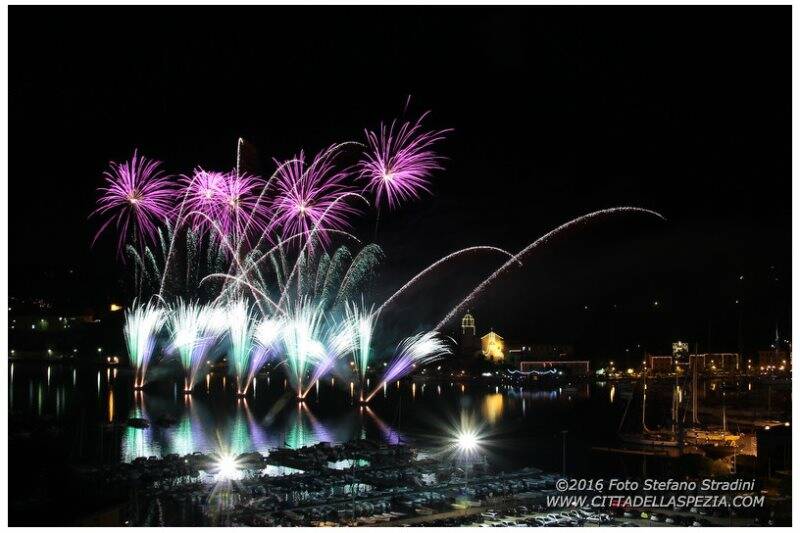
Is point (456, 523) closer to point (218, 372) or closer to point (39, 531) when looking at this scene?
point (39, 531)

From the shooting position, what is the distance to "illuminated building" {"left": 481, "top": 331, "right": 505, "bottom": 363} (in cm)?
4525

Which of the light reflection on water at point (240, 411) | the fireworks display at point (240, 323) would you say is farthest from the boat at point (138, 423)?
the fireworks display at point (240, 323)

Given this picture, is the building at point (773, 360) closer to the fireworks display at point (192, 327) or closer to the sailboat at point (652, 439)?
the sailboat at point (652, 439)

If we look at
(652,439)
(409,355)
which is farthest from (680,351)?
(652,439)

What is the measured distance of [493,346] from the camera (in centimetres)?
4553

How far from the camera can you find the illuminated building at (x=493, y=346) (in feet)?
148

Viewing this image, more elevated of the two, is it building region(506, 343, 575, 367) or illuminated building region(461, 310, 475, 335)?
illuminated building region(461, 310, 475, 335)

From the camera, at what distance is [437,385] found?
3734 cm

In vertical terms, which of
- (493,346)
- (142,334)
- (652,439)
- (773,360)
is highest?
(142,334)

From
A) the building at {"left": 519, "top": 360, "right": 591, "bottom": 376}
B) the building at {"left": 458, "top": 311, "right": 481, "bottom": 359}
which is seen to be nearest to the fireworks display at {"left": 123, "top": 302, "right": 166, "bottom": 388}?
the building at {"left": 458, "top": 311, "right": 481, "bottom": 359}

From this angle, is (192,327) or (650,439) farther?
(192,327)

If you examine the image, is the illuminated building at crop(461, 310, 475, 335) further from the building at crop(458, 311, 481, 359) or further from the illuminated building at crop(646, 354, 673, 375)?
the illuminated building at crop(646, 354, 673, 375)

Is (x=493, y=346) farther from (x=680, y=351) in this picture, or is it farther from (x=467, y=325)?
(x=680, y=351)

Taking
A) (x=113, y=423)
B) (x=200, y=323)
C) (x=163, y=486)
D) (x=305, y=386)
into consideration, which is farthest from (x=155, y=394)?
(x=163, y=486)
